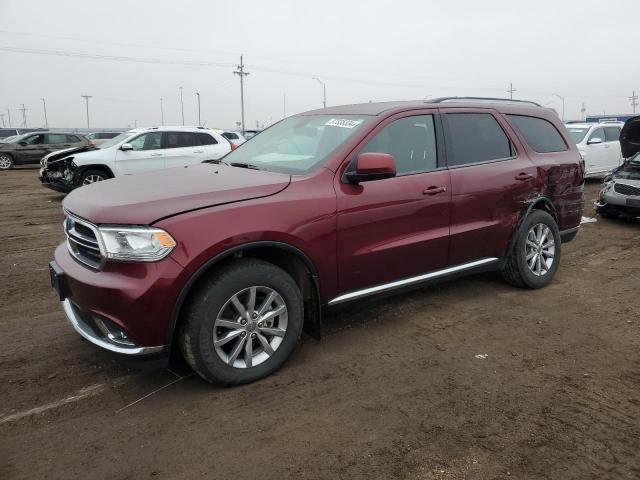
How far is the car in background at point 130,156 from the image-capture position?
36.8 feet

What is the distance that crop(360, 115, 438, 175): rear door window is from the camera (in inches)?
152

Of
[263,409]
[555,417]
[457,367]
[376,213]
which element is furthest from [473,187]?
[263,409]

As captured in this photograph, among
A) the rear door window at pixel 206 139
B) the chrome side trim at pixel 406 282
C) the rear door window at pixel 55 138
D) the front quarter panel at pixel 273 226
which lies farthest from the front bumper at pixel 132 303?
the rear door window at pixel 55 138

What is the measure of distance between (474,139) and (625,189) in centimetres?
534

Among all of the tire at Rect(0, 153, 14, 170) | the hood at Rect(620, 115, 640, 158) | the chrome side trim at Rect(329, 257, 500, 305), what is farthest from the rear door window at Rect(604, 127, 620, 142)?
the tire at Rect(0, 153, 14, 170)

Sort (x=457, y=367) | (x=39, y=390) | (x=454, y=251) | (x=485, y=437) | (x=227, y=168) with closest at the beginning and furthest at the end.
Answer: (x=485, y=437) → (x=39, y=390) → (x=457, y=367) → (x=227, y=168) → (x=454, y=251)

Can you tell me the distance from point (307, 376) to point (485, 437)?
3.85 feet

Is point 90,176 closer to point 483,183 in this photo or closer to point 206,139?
point 206,139

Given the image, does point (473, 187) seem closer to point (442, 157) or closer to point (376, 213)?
point (442, 157)

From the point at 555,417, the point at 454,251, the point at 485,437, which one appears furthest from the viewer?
the point at 454,251

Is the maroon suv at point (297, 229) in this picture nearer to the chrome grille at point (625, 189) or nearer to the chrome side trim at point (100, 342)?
the chrome side trim at point (100, 342)

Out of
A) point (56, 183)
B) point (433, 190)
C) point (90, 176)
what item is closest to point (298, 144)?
point (433, 190)

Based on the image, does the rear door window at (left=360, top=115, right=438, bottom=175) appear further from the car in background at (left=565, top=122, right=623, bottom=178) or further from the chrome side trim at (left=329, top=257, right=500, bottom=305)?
the car in background at (left=565, top=122, right=623, bottom=178)

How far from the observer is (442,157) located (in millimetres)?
4168
